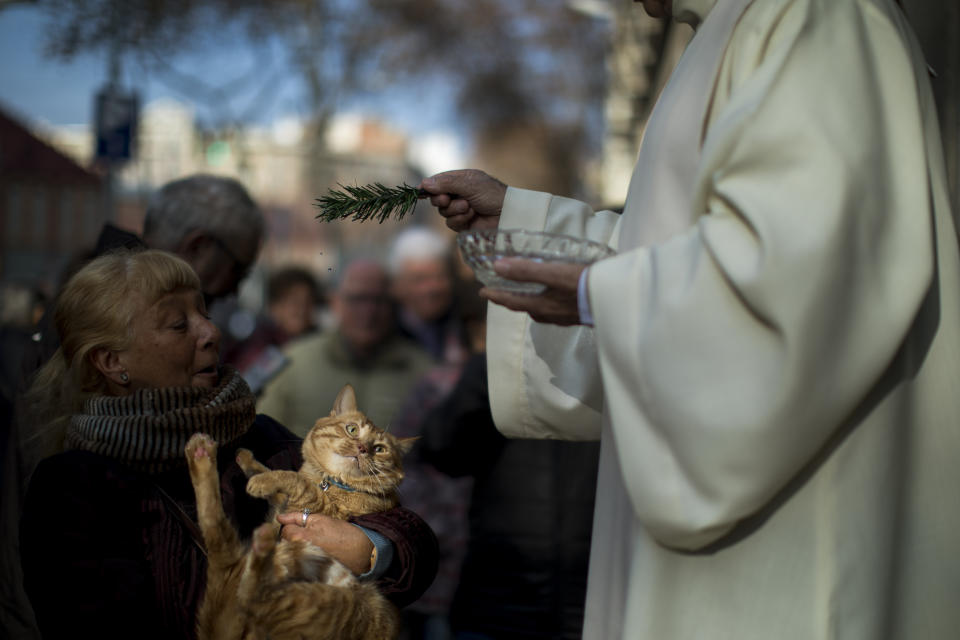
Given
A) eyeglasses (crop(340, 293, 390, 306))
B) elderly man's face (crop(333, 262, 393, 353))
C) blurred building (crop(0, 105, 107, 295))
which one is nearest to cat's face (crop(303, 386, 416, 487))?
elderly man's face (crop(333, 262, 393, 353))

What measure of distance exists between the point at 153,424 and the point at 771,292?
1.18 metres

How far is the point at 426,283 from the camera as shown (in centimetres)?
652

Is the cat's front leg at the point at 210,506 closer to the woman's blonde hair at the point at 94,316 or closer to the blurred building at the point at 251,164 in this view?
the woman's blonde hair at the point at 94,316

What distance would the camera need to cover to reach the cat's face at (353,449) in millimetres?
2021

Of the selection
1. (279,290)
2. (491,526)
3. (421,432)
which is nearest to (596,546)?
(491,526)

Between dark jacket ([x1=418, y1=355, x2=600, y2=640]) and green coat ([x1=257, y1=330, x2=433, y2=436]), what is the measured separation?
12.9 inches

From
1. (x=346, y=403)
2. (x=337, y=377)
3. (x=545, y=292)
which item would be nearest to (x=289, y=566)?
(x=346, y=403)

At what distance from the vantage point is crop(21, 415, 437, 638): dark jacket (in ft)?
6.21

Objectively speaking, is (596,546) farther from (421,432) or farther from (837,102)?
(421,432)

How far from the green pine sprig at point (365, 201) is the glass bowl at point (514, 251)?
1.02 ft

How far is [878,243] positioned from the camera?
1659 mm

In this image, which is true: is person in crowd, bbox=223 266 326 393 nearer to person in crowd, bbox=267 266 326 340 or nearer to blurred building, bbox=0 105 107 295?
Result: person in crowd, bbox=267 266 326 340

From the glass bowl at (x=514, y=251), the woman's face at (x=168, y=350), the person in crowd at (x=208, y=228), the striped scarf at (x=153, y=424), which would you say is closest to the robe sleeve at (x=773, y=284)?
the glass bowl at (x=514, y=251)

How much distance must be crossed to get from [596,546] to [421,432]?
1894 mm
